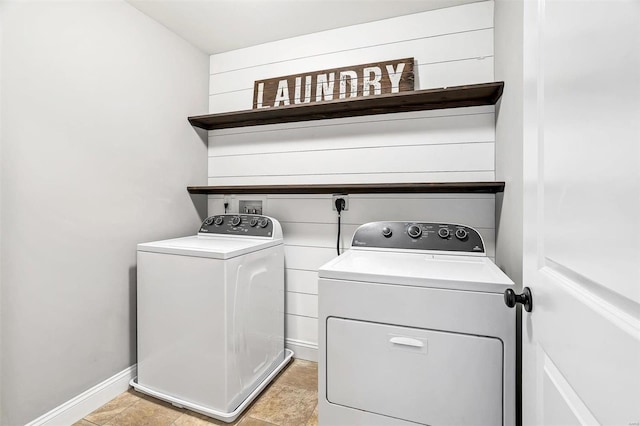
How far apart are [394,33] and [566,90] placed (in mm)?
1713

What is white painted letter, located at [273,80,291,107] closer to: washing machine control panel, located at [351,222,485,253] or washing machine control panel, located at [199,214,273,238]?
washing machine control panel, located at [199,214,273,238]

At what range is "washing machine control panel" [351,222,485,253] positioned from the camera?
65.6 inches

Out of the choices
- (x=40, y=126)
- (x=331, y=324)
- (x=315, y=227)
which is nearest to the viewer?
(x=331, y=324)

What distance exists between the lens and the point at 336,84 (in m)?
2.07

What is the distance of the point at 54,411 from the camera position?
150 cm

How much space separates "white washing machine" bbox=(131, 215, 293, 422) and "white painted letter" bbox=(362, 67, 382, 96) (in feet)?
4.03

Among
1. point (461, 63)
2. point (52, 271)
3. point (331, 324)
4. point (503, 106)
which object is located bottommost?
point (331, 324)

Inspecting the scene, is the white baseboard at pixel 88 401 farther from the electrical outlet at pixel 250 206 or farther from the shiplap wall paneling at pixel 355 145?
the electrical outlet at pixel 250 206

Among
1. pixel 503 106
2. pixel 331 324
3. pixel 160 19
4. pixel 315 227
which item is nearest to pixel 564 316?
pixel 331 324

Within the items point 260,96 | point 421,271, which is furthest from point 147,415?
point 260,96

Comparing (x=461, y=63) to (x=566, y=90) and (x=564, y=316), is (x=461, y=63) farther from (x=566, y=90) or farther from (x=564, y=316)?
(x=564, y=316)

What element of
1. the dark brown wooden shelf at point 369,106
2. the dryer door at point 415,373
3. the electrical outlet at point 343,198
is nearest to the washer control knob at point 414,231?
the electrical outlet at point 343,198

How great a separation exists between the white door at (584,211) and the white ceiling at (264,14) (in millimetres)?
1336

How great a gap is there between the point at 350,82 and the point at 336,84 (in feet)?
0.32
